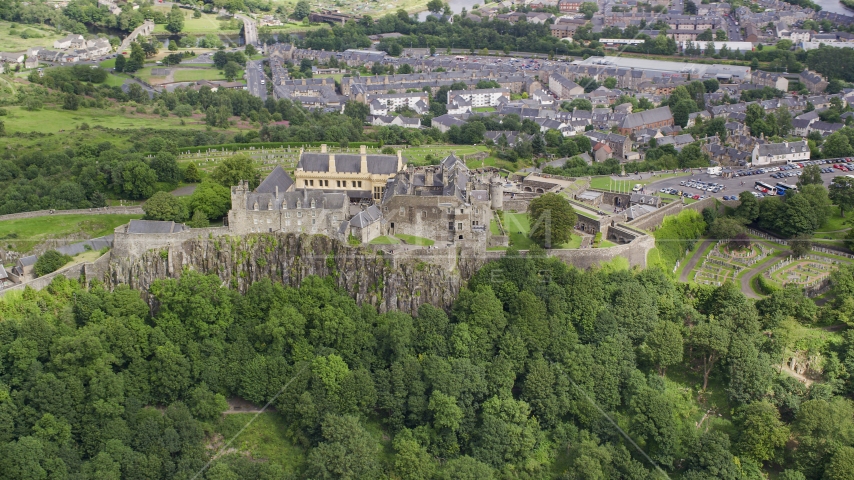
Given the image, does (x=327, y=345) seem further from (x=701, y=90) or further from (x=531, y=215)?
(x=701, y=90)

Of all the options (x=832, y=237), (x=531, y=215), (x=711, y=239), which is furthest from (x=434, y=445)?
(x=832, y=237)

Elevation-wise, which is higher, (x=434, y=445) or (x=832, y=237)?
(x=832, y=237)

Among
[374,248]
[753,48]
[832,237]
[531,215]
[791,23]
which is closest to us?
→ [374,248]

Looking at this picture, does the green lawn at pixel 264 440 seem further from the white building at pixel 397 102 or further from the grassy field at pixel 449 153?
the white building at pixel 397 102

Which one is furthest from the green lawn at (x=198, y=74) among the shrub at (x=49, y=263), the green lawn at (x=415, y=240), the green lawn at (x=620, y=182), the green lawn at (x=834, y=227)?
the green lawn at (x=834, y=227)

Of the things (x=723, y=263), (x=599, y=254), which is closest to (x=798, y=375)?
(x=723, y=263)

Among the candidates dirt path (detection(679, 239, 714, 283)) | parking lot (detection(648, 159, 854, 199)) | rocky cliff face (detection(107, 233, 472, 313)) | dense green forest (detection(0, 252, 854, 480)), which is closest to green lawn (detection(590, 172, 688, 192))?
parking lot (detection(648, 159, 854, 199))
